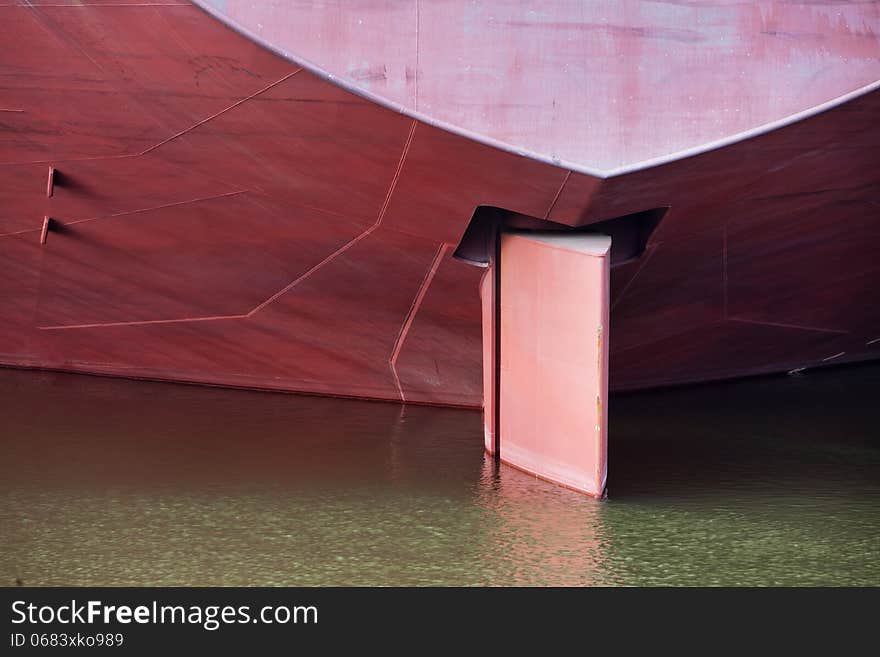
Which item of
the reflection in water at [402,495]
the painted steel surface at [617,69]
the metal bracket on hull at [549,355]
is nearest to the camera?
the reflection in water at [402,495]

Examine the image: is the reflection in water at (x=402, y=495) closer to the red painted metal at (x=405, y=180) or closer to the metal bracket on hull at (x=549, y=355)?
the metal bracket on hull at (x=549, y=355)

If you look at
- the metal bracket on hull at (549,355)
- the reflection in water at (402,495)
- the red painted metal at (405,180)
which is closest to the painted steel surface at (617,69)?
the red painted metal at (405,180)

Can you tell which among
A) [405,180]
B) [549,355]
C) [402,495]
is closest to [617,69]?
[405,180]

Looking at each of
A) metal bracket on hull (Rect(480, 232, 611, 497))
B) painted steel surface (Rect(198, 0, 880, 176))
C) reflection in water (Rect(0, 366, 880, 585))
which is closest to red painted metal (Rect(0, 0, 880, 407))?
painted steel surface (Rect(198, 0, 880, 176))

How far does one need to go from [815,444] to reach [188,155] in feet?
16.2

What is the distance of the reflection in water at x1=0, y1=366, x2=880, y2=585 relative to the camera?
6234mm

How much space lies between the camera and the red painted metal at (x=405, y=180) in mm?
7141

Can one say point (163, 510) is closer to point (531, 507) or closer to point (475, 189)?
point (531, 507)

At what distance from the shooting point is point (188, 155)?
27.3 ft

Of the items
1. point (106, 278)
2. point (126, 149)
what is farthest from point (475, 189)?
point (106, 278)

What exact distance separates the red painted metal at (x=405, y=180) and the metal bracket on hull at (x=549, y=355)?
0.35 meters

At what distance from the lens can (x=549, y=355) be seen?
8.05 meters

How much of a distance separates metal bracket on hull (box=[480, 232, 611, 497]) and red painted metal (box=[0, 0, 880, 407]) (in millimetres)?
350

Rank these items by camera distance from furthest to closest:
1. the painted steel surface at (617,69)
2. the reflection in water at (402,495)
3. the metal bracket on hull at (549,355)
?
the metal bracket on hull at (549,355)
the painted steel surface at (617,69)
the reflection in water at (402,495)
